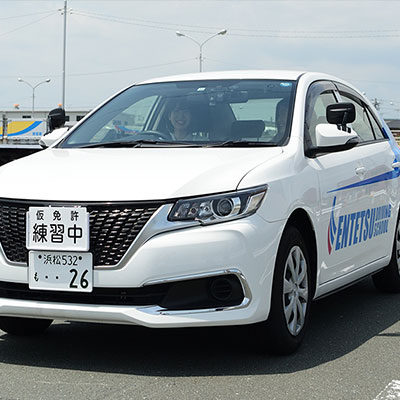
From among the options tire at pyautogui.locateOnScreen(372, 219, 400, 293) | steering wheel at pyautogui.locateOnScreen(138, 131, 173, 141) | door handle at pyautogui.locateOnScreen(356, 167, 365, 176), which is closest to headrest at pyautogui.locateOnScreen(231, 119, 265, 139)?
steering wheel at pyautogui.locateOnScreen(138, 131, 173, 141)

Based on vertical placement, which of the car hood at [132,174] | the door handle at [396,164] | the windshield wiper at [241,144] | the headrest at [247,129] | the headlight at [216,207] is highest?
the headrest at [247,129]

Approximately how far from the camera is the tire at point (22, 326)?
5.39 metres

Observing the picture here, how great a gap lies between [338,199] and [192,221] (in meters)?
1.54

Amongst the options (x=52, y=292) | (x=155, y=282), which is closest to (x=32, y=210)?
(x=52, y=292)

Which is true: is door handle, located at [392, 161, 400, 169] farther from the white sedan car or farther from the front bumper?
the front bumper

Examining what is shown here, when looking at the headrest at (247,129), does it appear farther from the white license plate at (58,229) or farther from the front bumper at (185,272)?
the white license plate at (58,229)

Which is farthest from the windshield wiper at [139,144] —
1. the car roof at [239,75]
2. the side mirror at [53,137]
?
the car roof at [239,75]

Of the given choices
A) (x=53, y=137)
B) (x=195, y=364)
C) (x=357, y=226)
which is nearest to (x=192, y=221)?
(x=195, y=364)

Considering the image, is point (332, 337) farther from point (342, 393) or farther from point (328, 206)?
point (342, 393)

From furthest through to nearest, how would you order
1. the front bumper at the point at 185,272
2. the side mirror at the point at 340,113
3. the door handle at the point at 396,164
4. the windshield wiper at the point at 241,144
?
the door handle at the point at 396,164 < the side mirror at the point at 340,113 < the windshield wiper at the point at 241,144 < the front bumper at the point at 185,272

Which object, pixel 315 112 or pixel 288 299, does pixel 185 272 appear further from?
pixel 315 112

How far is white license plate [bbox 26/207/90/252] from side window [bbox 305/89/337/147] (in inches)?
67.3

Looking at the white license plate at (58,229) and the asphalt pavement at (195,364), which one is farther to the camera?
the white license plate at (58,229)

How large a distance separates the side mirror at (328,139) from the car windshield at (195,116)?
0.20 meters
